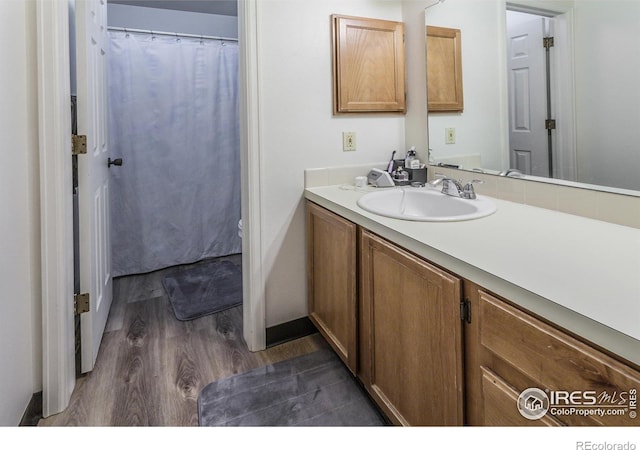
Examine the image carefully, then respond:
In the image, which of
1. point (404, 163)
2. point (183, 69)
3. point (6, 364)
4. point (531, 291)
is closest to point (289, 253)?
point (404, 163)

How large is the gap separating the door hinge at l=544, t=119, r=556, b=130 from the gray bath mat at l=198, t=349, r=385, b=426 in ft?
3.98

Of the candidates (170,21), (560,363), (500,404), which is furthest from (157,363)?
(170,21)

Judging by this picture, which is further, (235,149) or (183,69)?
(235,149)

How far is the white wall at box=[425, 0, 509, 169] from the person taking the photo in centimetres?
155

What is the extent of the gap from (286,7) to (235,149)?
1.74m

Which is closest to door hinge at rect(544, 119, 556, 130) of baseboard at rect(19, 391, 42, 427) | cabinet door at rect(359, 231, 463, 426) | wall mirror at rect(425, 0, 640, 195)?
wall mirror at rect(425, 0, 640, 195)

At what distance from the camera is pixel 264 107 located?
1794mm

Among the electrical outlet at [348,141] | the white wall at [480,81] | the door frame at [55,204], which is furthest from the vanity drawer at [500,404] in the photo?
the door frame at [55,204]

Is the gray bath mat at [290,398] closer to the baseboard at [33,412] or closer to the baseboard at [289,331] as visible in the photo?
the baseboard at [289,331]

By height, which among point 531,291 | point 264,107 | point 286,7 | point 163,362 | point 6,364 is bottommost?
point 163,362

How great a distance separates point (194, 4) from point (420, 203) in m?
2.70

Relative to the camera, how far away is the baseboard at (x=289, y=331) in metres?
1.96

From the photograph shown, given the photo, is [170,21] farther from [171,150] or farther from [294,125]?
[294,125]

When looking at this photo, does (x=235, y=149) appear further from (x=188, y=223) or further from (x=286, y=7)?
(x=286, y=7)
